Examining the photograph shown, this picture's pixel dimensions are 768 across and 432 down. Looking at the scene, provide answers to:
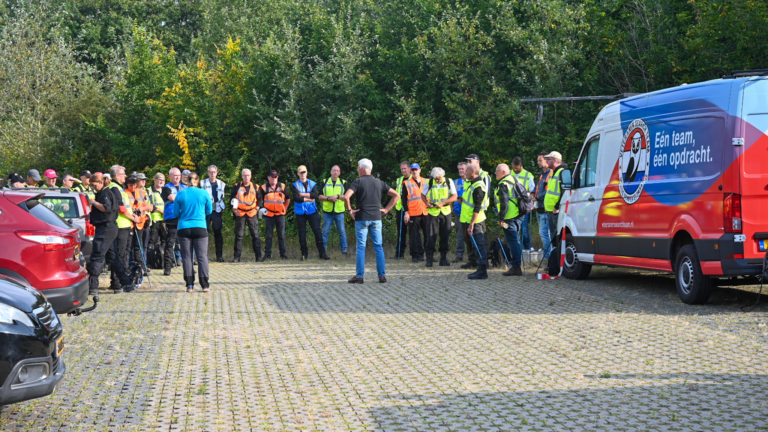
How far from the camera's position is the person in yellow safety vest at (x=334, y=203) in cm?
1834

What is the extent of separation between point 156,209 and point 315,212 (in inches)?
166

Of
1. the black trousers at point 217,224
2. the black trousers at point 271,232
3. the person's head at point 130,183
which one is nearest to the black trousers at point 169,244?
the person's head at point 130,183

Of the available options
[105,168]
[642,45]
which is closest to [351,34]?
[642,45]

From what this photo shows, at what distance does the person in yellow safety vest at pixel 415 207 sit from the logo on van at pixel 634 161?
6.31m

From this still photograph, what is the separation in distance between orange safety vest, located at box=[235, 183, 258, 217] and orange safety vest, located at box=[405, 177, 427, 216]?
149 inches

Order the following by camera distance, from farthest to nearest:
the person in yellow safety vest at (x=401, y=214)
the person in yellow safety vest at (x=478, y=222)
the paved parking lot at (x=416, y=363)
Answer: the person in yellow safety vest at (x=401, y=214), the person in yellow safety vest at (x=478, y=222), the paved parking lot at (x=416, y=363)

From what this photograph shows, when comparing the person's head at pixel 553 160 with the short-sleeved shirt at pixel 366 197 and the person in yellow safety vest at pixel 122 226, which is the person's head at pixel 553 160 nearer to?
the short-sleeved shirt at pixel 366 197

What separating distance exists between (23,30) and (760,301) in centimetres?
3680

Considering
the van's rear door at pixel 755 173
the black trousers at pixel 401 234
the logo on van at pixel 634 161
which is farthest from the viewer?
the black trousers at pixel 401 234

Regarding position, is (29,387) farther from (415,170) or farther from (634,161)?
(415,170)

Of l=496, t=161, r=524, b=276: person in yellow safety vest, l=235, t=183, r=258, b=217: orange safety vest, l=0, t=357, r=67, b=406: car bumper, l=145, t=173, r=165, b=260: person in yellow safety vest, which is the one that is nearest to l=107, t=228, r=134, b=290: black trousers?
l=145, t=173, r=165, b=260: person in yellow safety vest

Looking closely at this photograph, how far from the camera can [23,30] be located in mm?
37812

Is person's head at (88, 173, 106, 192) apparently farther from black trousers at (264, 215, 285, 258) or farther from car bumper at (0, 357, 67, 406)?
car bumper at (0, 357, 67, 406)

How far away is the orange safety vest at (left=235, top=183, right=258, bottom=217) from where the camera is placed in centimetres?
1838
